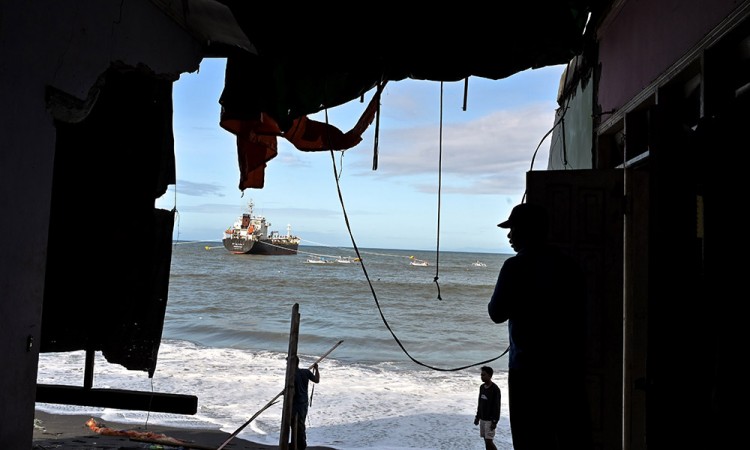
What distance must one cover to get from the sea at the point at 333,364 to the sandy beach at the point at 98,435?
13.8 inches

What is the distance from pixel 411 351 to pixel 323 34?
60.2ft

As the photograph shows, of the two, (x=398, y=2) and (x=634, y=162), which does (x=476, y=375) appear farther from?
(x=398, y=2)

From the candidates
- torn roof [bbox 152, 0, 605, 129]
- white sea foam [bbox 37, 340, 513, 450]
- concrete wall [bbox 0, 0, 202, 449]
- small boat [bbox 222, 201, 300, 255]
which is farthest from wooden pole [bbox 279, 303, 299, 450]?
small boat [bbox 222, 201, 300, 255]

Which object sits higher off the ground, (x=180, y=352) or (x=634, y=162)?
(x=634, y=162)

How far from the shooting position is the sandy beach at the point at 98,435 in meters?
7.75

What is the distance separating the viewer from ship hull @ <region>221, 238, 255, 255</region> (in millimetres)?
71750

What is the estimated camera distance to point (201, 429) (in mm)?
9820

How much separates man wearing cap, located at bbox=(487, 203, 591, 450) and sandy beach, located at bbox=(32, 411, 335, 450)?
611 centimetres

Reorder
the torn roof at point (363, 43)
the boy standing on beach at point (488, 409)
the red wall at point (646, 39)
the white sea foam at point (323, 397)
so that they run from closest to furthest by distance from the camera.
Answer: the red wall at point (646, 39)
the torn roof at point (363, 43)
the boy standing on beach at point (488, 409)
the white sea foam at point (323, 397)

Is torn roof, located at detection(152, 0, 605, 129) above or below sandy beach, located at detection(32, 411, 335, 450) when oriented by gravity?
above

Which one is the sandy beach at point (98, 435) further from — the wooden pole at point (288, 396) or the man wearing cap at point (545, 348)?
the man wearing cap at point (545, 348)

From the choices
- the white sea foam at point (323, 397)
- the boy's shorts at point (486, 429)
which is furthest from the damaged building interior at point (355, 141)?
the boy's shorts at point (486, 429)

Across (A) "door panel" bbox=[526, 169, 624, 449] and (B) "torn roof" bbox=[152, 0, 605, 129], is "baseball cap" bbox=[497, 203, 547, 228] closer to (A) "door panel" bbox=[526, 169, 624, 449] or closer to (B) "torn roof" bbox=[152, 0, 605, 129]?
(A) "door panel" bbox=[526, 169, 624, 449]

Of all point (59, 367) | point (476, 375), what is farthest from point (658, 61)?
point (59, 367)
